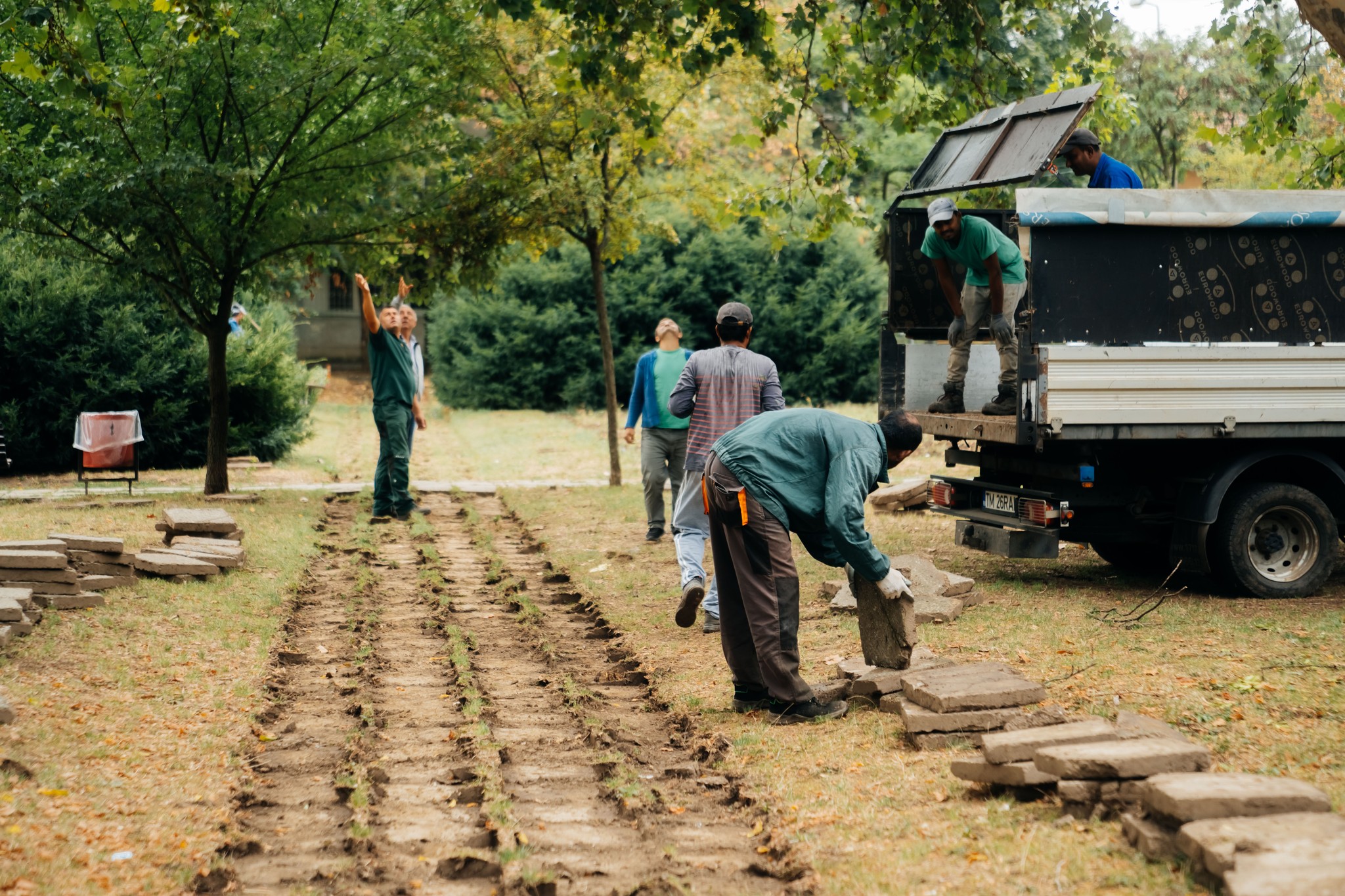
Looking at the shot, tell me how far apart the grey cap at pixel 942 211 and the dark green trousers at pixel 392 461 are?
571 centimetres

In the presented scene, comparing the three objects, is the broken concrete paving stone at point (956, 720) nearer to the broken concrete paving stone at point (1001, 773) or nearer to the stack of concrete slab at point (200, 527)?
the broken concrete paving stone at point (1001, 773)

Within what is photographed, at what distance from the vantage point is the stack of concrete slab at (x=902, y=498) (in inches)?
499

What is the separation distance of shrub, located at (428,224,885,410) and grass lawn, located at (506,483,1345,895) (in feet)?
58.9

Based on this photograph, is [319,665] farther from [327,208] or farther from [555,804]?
[327,208]

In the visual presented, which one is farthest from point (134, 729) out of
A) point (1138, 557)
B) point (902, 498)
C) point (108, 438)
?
point (108, 438)

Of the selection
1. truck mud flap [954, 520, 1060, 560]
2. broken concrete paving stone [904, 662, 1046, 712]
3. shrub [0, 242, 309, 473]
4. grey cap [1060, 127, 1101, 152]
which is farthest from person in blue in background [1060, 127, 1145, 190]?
shrub [0, 242, 309, 473]

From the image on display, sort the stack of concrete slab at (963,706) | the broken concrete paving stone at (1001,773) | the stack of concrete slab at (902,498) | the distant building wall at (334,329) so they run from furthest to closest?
the distant building wall at (334,329) → the stack of concrete slab at (902,498) → the stack of concrete slab at (963,706) → the broken concrete paving stone at (1001,773)

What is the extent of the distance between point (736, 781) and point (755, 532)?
1.11m

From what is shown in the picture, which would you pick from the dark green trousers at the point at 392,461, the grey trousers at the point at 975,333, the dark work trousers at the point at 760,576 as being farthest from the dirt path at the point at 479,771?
the dark green trousers at the point at 392,461

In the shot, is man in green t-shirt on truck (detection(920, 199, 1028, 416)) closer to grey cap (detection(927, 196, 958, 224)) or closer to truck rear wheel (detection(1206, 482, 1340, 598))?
grey cap (detection(927, 196, 958, 224))

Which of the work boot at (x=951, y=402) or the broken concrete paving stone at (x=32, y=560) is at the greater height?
the work boot at (x=951, y=402)

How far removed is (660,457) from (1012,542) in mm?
3477

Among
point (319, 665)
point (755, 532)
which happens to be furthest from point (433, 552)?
point (755, 532)

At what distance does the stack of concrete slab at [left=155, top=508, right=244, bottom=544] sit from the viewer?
33.8 ft
